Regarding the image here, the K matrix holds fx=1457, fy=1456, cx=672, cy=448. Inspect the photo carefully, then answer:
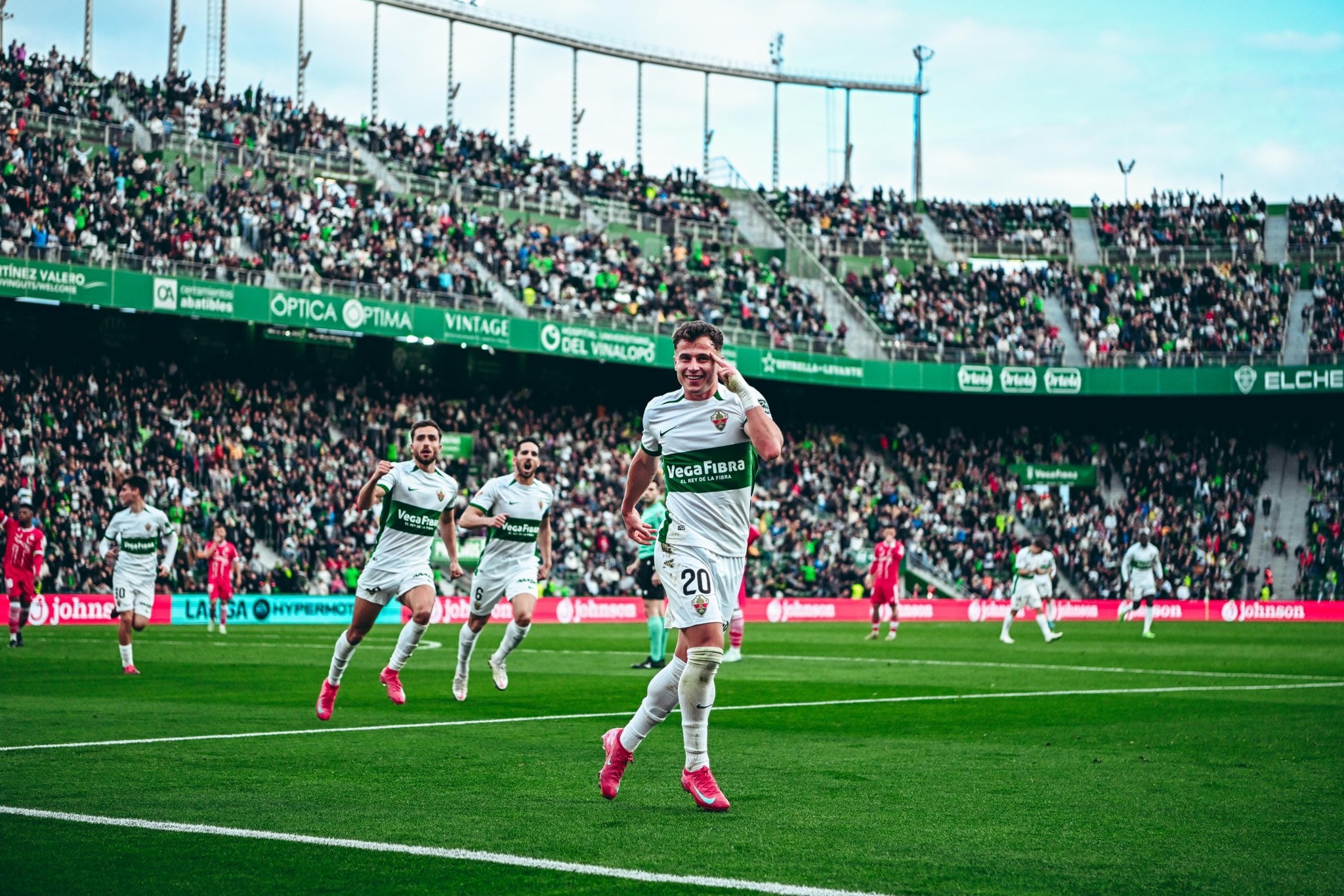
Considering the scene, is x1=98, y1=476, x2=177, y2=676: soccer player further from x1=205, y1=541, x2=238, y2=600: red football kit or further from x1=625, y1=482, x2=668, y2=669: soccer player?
x1=205, y1=541, x2=238, y2=600: red football kit

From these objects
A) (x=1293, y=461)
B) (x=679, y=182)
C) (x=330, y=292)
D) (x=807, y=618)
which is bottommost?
(x=807, y=618)

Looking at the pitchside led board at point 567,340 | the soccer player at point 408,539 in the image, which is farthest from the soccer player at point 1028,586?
the pitchside led board at point 567,340

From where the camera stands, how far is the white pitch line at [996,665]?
1961cm

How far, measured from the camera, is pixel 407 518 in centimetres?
1443

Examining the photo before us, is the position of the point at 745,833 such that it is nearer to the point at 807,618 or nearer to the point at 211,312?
the point at 211,312

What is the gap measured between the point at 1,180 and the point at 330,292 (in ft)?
29.2

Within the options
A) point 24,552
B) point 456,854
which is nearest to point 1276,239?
point 24,552

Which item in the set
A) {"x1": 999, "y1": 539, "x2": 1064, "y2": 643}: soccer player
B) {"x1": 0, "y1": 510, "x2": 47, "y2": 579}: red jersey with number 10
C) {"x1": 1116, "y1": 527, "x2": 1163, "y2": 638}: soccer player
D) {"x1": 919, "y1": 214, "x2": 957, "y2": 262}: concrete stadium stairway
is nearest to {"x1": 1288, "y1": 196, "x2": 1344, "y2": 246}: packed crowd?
{"x1": 919, "y1": 214, "x2": 957, "y2": 262}: concrete stadium stairway

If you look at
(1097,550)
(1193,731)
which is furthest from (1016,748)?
(1097,550)

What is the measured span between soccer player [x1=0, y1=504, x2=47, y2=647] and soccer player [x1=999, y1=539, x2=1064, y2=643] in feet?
61.2

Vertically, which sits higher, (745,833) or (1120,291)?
(1120,291)

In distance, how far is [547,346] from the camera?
45.1m

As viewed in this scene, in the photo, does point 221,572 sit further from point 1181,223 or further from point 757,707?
point 1181,223

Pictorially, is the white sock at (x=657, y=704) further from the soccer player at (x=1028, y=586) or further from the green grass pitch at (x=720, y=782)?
the soccer player at (x=1028, y=586)
